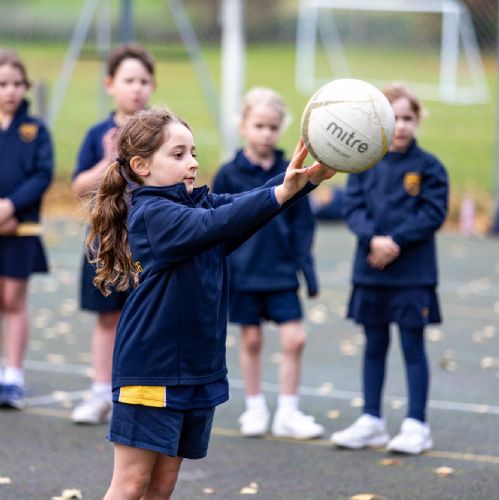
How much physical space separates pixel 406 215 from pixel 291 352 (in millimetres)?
1023

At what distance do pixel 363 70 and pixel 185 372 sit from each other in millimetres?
22190

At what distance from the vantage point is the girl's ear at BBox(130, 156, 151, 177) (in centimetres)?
409

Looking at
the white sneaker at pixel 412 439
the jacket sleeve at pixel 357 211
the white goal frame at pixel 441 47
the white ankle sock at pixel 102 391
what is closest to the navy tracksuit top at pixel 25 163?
the white ankle sock at pixel 102 391

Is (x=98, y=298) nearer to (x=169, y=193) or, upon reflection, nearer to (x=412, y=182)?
(x=412, y=182)

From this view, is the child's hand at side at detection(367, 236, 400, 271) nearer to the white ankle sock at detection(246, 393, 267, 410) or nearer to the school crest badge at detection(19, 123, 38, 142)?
the white ankle sock at detection(246, 393, 267, 410)

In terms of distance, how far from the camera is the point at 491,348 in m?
8.76

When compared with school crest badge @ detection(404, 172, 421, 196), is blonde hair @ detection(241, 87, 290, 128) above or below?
above

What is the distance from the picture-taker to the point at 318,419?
267 inches

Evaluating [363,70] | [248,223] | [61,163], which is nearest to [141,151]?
[248,223]

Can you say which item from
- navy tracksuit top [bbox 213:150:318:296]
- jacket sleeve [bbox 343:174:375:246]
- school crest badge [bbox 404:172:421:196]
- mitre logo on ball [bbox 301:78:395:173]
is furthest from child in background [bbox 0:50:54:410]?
mitre logo on ball [bbox 301:78:395:173]

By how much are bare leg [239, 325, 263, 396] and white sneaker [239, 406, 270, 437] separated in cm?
12

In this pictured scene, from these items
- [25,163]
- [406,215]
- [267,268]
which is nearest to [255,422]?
[267,268]

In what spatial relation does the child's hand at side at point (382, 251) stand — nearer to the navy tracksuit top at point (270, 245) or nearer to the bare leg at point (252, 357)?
the navy tracksuit top at point (270, 245)

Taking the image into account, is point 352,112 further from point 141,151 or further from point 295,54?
point 295,54
